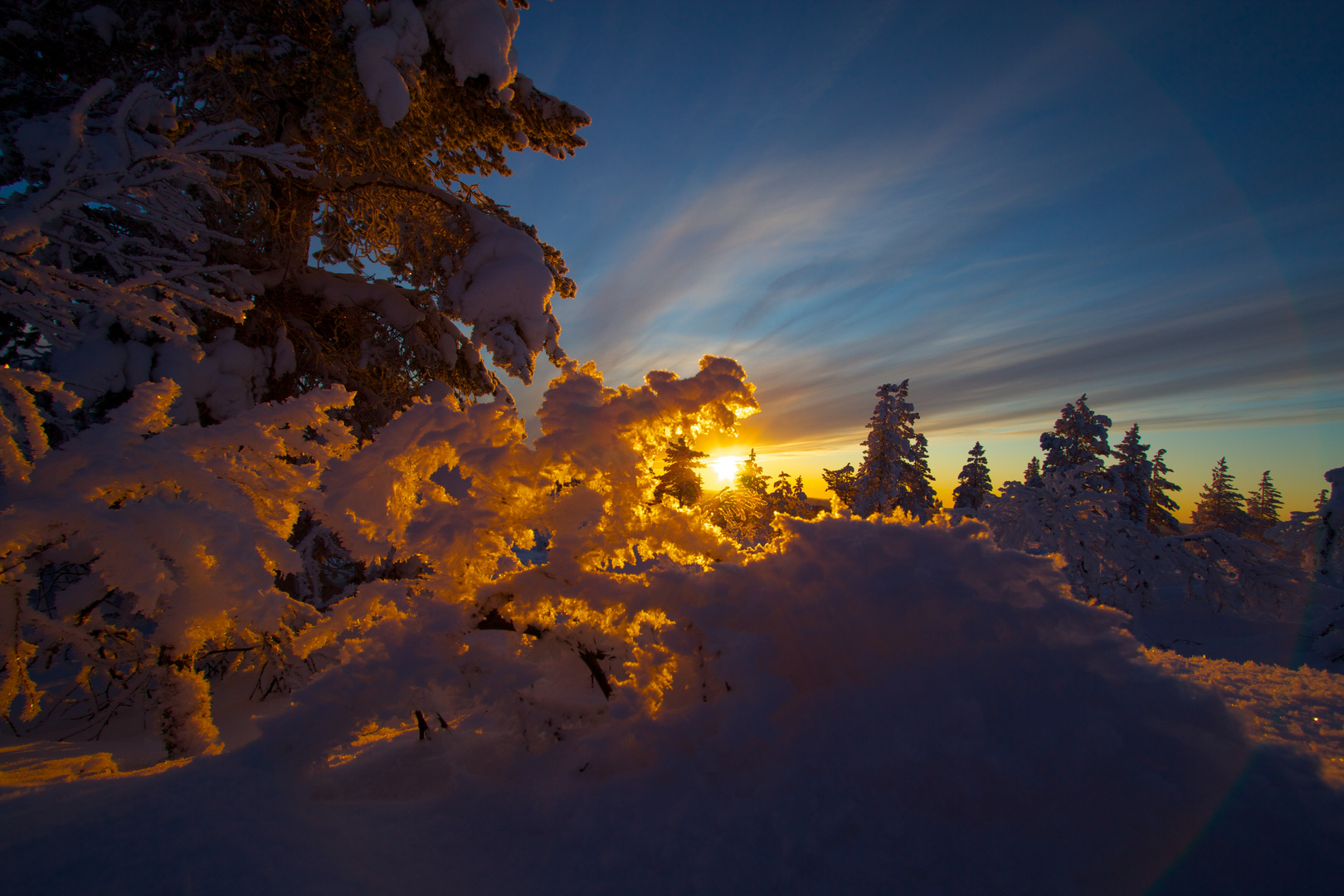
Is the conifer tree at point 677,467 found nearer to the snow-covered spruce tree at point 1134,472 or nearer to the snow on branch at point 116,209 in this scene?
the snow on branch at point 116,209

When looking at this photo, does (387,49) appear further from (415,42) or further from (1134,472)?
(1134,472)

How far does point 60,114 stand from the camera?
4336 millimetres

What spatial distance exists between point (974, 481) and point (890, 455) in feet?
30.4

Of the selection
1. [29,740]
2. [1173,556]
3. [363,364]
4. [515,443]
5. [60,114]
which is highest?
[60,114]

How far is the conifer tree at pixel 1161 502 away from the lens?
26.5m

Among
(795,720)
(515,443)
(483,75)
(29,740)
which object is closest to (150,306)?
(515,443)

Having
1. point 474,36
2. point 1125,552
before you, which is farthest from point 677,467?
point 1125,552

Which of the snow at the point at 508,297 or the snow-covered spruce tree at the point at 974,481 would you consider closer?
the snow at the point at 508,297

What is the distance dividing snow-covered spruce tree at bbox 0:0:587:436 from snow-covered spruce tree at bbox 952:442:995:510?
31252 millimetres

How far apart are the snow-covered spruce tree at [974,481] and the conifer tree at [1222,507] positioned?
70.6ft

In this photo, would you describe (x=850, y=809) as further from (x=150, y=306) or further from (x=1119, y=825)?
(x=150, y=306)

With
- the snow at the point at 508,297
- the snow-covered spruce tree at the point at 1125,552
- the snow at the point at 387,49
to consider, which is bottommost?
the snow-covered spruce tree at the point at 1125,552

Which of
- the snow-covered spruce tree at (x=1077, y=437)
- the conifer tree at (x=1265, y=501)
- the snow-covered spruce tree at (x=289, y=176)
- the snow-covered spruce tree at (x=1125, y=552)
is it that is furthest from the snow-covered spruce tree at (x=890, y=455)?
the conifer tree at (x=1265, y=501)

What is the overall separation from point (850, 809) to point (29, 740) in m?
4.84
